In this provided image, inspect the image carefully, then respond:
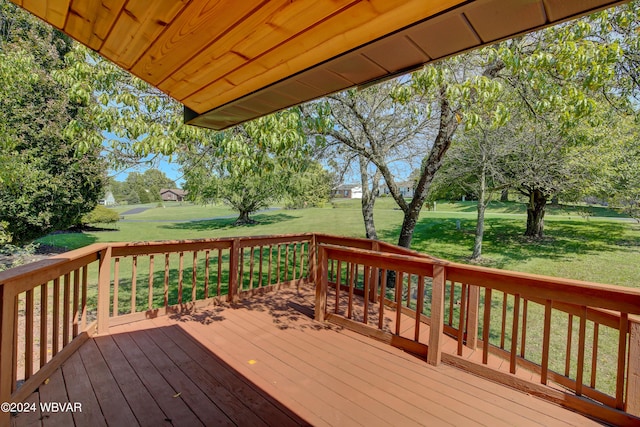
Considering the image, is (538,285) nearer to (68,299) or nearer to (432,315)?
(432,315)

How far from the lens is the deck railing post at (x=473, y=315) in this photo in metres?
2.77

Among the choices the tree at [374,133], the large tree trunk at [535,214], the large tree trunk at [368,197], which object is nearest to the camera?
the tree at [374,133]

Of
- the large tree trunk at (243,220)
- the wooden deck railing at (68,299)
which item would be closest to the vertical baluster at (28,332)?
the wooden deck railing at (68,299)

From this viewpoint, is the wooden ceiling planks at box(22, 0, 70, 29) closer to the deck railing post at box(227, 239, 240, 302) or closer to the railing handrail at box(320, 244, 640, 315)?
the railing handrail at box(320, 244, 640, 315)

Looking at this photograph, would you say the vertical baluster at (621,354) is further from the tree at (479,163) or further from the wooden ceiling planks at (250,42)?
the tree at (479,163)

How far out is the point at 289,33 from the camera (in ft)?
4.52

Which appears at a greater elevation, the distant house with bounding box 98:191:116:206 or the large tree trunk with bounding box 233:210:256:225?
the distant house with bounding box 98:191:116:206

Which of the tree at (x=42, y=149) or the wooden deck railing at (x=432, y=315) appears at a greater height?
the tree at (x=42, y=149)

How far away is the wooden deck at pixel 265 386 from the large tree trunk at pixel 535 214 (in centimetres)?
1159

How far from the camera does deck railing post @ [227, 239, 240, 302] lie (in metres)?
4.05

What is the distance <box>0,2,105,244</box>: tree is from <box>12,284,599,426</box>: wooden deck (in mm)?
5630

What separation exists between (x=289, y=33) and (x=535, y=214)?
46.5 feet

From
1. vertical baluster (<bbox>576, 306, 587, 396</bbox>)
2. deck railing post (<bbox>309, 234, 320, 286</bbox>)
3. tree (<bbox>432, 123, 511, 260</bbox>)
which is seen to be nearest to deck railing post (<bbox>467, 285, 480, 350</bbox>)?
vertical baluster (<bbox>576, 306, 587, 396</bbox>)

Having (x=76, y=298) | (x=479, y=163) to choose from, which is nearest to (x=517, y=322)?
(x=76, y=298)
